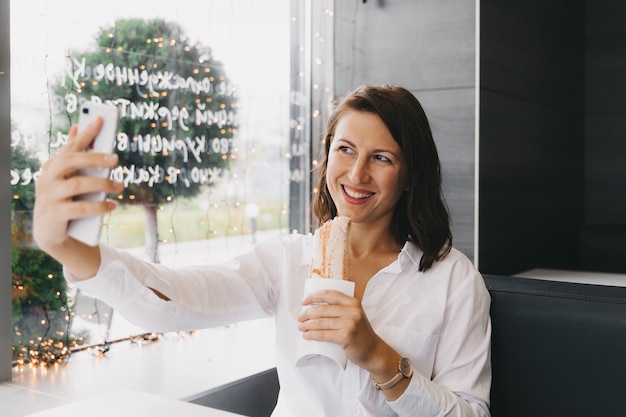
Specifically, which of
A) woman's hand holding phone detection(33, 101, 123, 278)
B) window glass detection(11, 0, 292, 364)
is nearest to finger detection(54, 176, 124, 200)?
woman's hand holding phone detection(33, 101, 123, 278)

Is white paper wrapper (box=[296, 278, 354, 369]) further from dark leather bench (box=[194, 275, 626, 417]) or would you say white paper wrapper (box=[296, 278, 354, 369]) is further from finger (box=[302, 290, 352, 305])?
dark leather bench (box=[194, 275, 626, 417])

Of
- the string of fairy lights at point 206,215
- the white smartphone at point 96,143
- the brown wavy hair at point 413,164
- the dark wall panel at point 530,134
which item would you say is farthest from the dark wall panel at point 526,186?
the white smartphone at point 96,143

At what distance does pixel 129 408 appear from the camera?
4.61 feet

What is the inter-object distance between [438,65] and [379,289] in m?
1.77

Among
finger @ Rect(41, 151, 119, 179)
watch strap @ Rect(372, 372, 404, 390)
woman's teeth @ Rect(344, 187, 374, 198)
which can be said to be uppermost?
finger @ Rect(41, 151, 119, 179)

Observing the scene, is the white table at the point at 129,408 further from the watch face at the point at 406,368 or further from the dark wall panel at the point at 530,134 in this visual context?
the dark wall panel at the point at 530,134

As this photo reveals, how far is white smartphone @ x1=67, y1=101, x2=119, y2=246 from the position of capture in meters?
1.00

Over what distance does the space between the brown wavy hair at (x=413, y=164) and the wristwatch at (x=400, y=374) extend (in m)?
0.29

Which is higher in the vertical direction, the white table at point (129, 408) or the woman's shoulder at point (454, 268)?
the woman's shoulder at point (454, 268)

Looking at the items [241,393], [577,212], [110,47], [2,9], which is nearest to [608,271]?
[577,212]

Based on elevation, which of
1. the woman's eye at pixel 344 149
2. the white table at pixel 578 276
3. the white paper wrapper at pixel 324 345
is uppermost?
the woman's eye at pixel 344 149

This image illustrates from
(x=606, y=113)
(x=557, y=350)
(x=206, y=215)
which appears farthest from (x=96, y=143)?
(x=606, y=113)

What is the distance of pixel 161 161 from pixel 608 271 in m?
2.32

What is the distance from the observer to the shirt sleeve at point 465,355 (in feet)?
5.13
